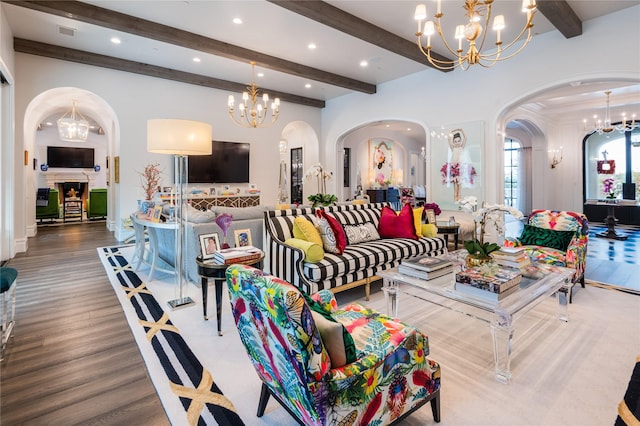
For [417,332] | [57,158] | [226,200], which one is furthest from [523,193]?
[57,158]

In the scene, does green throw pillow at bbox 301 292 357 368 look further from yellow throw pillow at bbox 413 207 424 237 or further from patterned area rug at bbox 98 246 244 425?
yellow throw pillow at bbox 413 207 424 237

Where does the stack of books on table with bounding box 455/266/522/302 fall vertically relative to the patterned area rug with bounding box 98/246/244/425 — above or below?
above

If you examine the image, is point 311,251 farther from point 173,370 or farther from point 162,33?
point 162,33

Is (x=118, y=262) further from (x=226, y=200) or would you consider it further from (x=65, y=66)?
(x=65, y=66)

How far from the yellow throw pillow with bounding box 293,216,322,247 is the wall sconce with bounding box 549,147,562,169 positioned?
9.13 m

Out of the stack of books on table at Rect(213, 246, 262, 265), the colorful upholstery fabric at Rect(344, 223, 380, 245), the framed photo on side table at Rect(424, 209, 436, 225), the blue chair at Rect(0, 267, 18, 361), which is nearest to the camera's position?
the blue chair at Rect(0, 267, 18, 361)

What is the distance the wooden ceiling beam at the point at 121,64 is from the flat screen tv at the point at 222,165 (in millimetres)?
1261

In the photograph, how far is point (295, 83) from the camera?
291 inches

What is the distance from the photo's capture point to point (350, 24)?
14.1 ft

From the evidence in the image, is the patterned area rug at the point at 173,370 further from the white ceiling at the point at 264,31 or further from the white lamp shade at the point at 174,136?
the white ceiling at the point at 264,31

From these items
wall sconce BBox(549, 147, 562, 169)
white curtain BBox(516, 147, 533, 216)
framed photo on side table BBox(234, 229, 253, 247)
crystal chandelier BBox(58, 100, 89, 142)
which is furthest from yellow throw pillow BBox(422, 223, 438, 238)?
white curtain BBox(516, 147, 533, 216)

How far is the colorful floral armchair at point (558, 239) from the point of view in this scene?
345 centimetres

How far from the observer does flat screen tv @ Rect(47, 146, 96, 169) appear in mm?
11360

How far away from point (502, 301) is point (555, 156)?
370 inches
